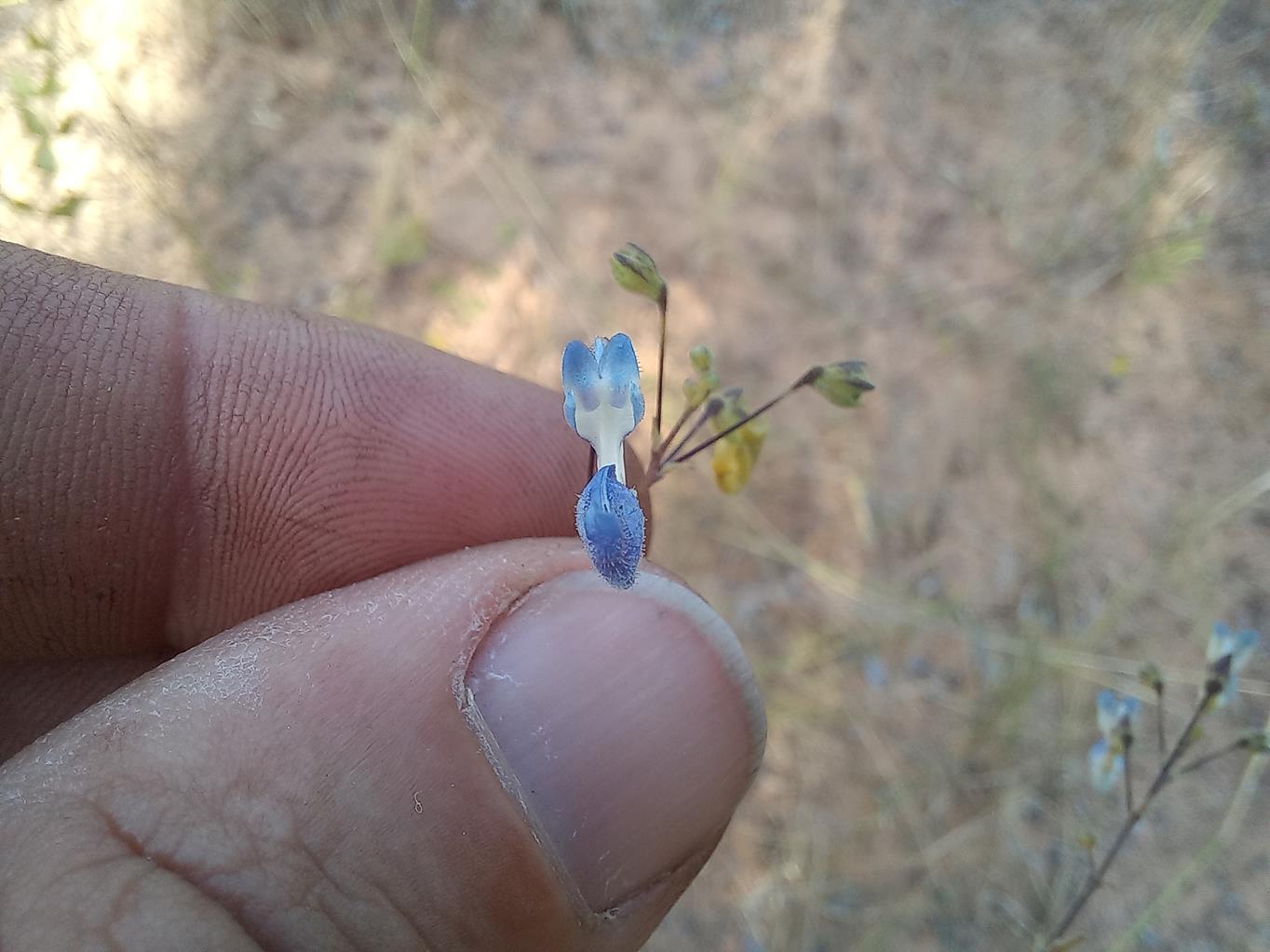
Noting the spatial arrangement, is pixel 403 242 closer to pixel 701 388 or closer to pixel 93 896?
pixel 701 388

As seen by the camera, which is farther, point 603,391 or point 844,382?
point 844,382

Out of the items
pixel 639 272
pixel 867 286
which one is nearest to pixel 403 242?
pixel 867 286

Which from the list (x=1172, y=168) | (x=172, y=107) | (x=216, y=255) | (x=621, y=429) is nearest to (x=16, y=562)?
(x=621, y=429)

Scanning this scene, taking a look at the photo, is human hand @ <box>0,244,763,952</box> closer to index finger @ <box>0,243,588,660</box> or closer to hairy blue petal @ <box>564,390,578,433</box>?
index finger @ <box>0,243,588,660</box>

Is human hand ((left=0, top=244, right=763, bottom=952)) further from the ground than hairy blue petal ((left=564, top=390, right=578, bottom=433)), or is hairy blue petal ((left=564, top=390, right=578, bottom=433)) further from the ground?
hairy blue petal ((left=564, top=390, right=578, bottom=433))

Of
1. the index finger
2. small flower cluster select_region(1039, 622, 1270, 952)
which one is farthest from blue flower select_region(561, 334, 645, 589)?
small flower cluster select_region(1039, 622, 1270, 952)

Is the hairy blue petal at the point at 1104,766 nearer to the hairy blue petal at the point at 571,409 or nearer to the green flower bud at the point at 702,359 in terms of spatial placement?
the green flower bud at the point at 702,359
